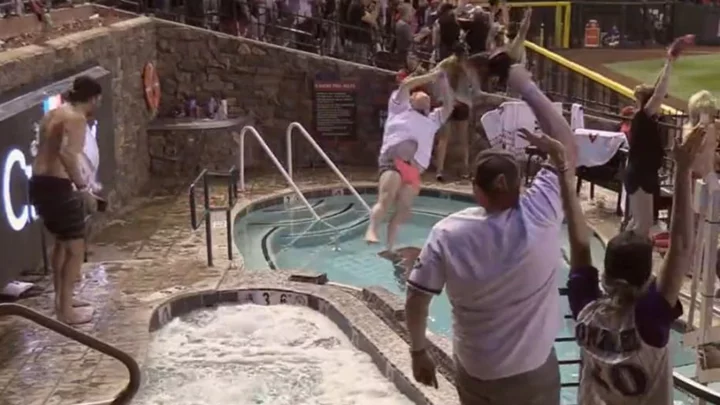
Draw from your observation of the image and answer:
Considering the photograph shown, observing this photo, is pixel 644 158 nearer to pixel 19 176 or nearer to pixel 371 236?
pixel 371 236

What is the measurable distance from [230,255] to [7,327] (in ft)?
8.07

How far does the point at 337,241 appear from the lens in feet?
35.7

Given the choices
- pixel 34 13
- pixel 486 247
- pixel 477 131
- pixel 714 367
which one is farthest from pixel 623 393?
pixel 477 131

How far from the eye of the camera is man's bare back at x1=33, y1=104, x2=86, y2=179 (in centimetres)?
677

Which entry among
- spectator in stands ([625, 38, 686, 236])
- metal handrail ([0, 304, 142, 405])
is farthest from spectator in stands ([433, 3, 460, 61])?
metal handrail ([0, 304, 142, 405])

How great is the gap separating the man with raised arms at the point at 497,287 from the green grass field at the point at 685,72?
1489 centimetres

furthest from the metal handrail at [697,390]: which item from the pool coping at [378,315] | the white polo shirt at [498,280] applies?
the pool coping at [378,315]

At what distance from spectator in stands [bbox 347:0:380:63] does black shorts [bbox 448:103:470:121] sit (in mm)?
2243

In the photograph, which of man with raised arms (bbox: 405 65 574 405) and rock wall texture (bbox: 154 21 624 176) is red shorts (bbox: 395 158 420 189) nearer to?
rock wall texture (bbox: 154 21 624 176)

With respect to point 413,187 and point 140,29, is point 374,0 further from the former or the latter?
point 413,187

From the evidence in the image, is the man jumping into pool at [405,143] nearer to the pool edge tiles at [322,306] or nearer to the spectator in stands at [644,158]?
the pool edge tiles at [322,306]

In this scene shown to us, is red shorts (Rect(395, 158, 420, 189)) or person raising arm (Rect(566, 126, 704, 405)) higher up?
person raising arm (Rect(566, 126, 704, 405))

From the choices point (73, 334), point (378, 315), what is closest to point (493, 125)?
point (378, 315)

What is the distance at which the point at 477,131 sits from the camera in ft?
44.4
